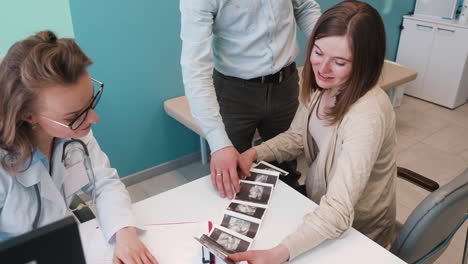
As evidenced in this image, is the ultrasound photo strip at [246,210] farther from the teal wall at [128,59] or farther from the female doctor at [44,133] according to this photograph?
the teal wall at [128,59]

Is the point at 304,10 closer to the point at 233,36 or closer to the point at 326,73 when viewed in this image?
the point at 233,36

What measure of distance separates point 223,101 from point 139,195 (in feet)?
3.71

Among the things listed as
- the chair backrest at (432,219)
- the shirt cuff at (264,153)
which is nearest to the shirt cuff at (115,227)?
the shirt cuff at (264,153)

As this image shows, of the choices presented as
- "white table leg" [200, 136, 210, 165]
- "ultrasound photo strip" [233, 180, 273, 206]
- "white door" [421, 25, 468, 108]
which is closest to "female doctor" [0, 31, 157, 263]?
"ultrasound photo strip" [233, 180, 273, 206]

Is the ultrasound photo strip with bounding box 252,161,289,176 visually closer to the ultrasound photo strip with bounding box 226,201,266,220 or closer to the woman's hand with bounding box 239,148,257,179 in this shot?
the woman's hand with bounding box 239,148,257,179

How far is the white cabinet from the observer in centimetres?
347

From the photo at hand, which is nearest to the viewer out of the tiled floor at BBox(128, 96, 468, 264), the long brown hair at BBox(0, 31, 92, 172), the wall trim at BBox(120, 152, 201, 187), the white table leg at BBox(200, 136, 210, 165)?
the long brown hair at BBox(0, 31, 92, 172)

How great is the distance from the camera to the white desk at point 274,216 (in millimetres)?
988

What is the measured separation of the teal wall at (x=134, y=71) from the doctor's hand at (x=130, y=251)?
4.62 feet

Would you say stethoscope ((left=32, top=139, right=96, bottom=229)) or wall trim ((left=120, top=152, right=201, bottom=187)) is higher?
stethoscope ((left=32, top=139, right=96, bottom=229))

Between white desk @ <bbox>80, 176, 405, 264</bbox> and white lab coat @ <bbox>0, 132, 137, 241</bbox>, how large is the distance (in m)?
0.07

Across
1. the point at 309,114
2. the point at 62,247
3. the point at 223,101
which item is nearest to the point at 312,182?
the point at 309,114

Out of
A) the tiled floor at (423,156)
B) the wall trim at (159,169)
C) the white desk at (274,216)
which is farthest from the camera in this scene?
the wall trim at (159,169)

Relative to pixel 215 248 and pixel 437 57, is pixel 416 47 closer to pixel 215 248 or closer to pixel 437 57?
pixel 437 57
